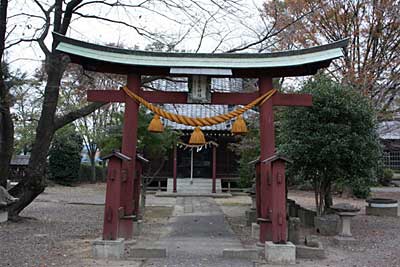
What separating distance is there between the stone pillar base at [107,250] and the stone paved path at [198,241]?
64 centimetres

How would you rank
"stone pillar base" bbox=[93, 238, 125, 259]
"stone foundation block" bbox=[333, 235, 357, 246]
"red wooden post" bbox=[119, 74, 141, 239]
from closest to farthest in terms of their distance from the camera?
"stone pillar base" bbox=[93, 238, 125, 259], "red wooden post" bbox=[119, 74, 141, 239], "stone foundation block" bbox=[333, 235, 357, 246]

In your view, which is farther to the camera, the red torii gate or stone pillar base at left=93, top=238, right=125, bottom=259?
the red torii gate

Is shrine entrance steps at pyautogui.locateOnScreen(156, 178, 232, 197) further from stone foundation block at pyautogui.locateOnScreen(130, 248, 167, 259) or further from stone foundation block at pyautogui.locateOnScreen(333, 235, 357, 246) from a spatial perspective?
stone foundation block at pyautogui.locateOnScreen(130, 248, 167, 259)

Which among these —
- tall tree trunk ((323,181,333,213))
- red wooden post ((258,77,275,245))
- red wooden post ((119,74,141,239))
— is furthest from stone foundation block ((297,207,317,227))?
red wooden post ((119,74,141,239))

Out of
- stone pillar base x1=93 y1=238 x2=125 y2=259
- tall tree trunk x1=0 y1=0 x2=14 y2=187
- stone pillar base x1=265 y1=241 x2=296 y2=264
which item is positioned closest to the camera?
stone pillar base x1=265 y1=241 x2=296 y2=264

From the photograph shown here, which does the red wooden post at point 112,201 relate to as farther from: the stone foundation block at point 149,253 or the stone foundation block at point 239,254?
the stone foundation block at point 239,254

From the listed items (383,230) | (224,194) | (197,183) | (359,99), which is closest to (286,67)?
(359,99)

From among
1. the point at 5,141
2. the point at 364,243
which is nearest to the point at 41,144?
the point at 5,141

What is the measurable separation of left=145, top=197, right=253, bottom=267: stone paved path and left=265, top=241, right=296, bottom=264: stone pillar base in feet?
1.34

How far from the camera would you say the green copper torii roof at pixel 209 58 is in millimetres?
8086

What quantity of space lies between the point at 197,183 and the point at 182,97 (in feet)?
54.3

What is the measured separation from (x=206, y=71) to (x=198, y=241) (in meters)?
3.50

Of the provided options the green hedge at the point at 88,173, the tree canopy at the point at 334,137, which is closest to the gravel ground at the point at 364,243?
the tree canopy at the point at 334,137

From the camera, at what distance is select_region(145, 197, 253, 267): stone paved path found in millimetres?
6903
